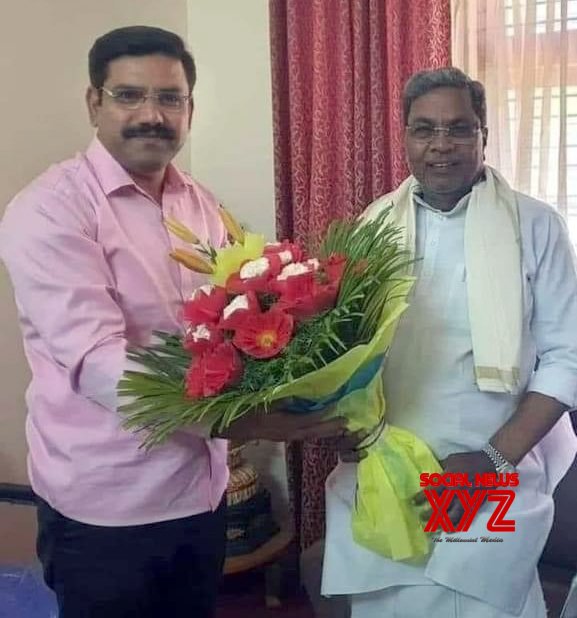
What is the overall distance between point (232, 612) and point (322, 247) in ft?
5.49

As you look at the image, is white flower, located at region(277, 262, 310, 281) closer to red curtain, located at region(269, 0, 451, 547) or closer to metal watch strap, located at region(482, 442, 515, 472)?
metal watch strap, located at region(482, 442, 515, 472)

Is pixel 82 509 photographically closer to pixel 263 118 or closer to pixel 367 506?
pixel 367 506

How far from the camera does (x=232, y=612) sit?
8.80 feet

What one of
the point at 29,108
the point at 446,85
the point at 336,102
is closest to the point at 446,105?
the point at 446,85

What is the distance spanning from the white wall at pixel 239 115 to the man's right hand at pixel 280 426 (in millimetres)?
1512

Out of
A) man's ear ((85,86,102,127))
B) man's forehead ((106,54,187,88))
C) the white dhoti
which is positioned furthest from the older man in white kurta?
man's ear ((85,86,102,127))

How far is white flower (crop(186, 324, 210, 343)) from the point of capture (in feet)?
4.14

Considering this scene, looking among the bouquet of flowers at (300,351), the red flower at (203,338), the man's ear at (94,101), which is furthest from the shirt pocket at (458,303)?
the man's ear at (94,101)

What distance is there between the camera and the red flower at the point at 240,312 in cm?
123

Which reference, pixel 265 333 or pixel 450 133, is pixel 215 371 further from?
pixel 450 133

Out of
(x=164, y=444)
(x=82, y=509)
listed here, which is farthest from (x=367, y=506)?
(x=82, y=509)

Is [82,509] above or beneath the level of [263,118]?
beneath

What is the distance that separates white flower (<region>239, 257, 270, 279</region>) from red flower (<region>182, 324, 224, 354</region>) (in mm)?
93

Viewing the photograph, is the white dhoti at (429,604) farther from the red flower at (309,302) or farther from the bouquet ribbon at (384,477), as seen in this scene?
the red flower at (309,302)
